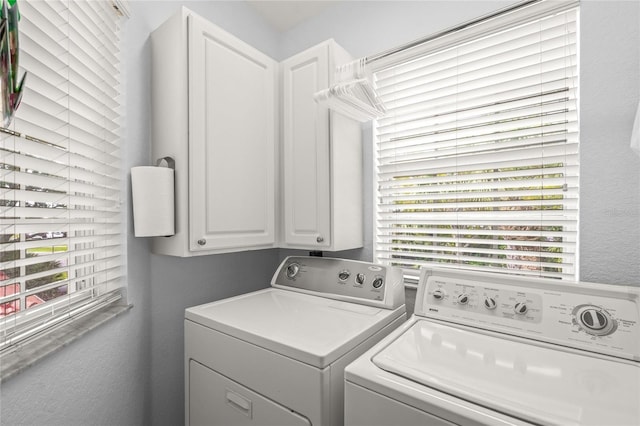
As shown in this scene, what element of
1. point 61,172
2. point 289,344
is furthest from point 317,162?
point 61,172

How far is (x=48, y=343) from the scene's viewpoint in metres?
0.94

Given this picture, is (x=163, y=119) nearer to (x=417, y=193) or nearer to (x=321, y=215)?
(x=321, y=215)

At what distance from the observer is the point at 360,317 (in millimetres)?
1292

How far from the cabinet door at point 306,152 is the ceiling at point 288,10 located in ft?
1.89

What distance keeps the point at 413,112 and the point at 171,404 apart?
2054mm

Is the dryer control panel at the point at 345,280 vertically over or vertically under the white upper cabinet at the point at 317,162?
under

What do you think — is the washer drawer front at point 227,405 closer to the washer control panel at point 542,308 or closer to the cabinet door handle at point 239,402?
the cabinet door handle at point 239,402

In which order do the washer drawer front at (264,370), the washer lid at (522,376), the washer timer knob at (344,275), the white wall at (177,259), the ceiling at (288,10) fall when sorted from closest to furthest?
the washer lid at (522,376)
the washer drawer front at (264,370)
the white wall at (177,259)
the washer timer knob at (344,275)
the ceiling at (288,10)

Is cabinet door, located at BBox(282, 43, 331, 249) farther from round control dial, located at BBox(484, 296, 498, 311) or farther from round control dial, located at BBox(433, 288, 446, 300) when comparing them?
round control dial, located at BBox(484, 296, 498, 311)

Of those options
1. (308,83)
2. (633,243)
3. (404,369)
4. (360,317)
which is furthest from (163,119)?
(633,243)

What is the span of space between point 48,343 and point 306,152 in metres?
1.31

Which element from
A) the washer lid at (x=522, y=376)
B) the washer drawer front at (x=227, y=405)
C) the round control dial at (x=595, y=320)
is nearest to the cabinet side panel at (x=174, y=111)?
the washer drawer front at (x=227, y=405)

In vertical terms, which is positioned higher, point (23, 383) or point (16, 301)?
point (16, 301)

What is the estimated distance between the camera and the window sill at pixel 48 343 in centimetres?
81
